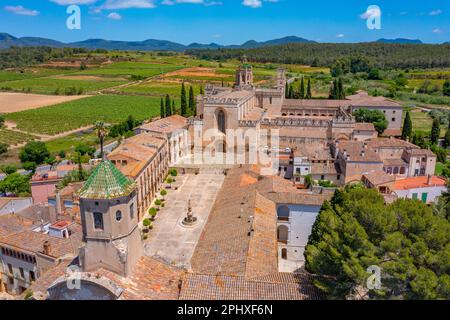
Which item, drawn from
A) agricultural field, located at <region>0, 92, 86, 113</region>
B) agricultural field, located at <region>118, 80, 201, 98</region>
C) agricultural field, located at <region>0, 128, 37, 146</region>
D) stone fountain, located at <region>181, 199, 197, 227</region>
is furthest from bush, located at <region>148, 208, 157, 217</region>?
agricultural field, located at <region>118, 80, 201, 98</region>

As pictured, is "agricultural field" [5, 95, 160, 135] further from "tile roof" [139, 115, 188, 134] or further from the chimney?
the chimney

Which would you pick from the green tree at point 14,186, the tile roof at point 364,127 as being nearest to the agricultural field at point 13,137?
the green tree at point 14,186

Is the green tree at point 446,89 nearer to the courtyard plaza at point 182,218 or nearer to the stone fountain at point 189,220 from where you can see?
the courtyard plaza at point 182,218

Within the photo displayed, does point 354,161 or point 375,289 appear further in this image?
point 354,161

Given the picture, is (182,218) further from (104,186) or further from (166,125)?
(104,186)

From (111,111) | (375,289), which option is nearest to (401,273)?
(375,289)
